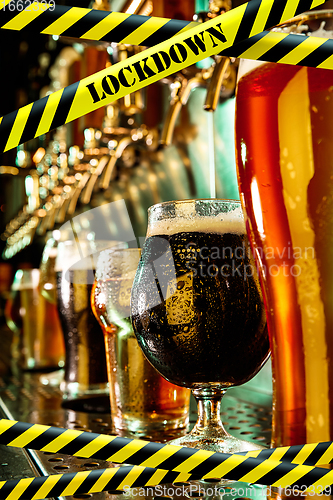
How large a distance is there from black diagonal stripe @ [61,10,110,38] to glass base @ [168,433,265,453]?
0.34 m

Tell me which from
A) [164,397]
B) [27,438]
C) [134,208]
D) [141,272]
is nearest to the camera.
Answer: [27,438]

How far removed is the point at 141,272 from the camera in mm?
514

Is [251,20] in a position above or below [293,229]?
above

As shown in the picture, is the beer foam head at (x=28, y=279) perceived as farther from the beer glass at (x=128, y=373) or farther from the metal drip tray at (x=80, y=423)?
the beer glass at (x=128, y=373)

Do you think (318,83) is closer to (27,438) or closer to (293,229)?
(293,229)

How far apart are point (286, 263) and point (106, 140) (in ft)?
3.41

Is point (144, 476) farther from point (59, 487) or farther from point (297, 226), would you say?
point (297, 226)

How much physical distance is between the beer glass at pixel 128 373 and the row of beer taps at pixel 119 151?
0.25 meters

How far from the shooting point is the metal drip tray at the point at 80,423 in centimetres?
42

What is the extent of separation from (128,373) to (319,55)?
42cm

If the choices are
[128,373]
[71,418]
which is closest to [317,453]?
[128,373]

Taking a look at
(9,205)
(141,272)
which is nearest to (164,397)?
(141,272)

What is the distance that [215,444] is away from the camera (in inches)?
18.6

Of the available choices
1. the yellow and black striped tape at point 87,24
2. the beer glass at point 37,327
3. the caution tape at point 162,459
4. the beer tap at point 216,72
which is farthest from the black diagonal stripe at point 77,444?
the beer glass at point 37,327
